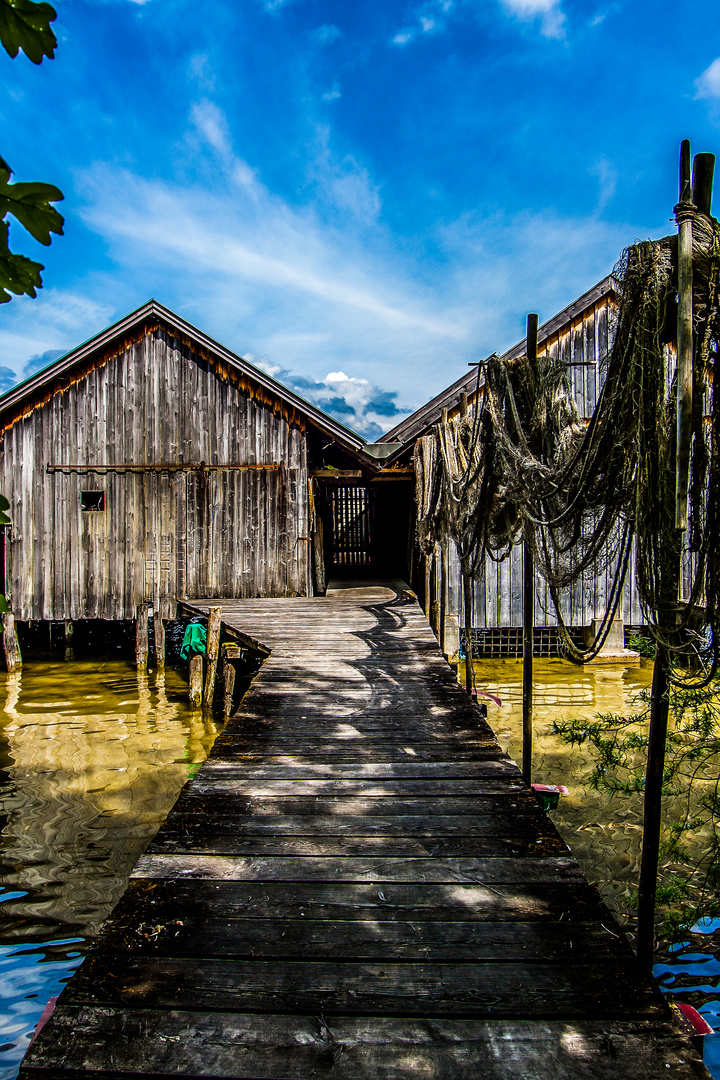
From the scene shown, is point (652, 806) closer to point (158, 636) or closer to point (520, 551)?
point (520, 551)

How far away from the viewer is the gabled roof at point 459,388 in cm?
1191

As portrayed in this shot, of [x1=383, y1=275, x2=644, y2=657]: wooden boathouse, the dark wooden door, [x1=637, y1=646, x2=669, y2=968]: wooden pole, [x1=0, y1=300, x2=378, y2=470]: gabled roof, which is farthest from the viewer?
the dark wooden door

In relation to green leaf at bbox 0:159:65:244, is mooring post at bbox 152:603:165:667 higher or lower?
lower

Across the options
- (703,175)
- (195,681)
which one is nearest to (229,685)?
(195,681)

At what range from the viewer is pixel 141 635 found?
40.6ft

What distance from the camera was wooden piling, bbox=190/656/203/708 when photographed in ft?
Result: 34.6

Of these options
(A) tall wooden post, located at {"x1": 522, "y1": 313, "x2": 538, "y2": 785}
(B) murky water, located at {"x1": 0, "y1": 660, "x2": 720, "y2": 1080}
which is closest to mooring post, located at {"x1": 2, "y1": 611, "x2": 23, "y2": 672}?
(B) murky water, located at {"x1": 0, "y1": 660, "x2": 720, "y2": 1080}

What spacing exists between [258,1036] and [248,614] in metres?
8.46

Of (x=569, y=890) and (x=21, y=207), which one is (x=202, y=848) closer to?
(x=569, y=890)

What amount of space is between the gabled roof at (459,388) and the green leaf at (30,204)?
35.2ft

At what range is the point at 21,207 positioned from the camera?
3.17 ft

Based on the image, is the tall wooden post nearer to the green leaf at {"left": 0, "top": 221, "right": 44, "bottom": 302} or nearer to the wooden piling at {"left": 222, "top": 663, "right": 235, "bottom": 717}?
the wooden piling at {"left": 222, "top": 663, "right": 235, "bottom": 717}

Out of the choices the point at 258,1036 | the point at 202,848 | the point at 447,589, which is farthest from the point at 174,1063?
the point at 447,589

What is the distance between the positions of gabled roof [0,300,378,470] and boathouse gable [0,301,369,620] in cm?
12
